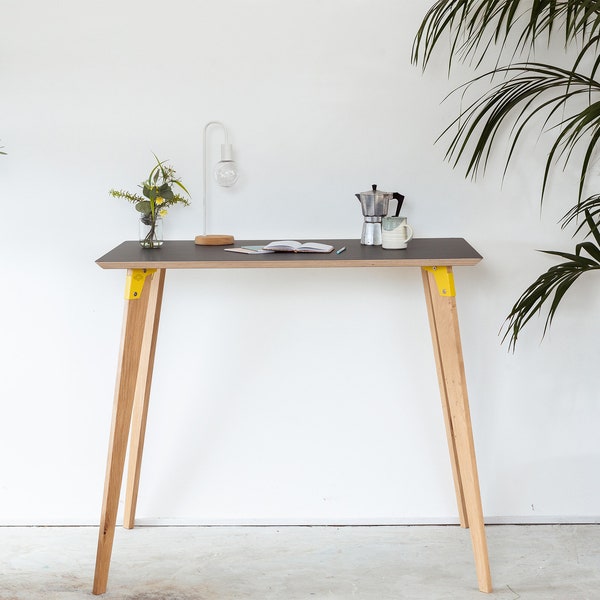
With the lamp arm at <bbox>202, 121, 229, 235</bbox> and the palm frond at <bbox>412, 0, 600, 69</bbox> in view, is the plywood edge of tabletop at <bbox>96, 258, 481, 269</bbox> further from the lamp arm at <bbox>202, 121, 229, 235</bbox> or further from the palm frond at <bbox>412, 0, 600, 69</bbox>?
the palm frond at <bbox>412, 0, 600, 69</bbox>

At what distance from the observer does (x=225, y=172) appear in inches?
102

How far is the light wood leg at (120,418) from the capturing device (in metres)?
2.27

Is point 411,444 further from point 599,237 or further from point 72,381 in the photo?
point 72,381

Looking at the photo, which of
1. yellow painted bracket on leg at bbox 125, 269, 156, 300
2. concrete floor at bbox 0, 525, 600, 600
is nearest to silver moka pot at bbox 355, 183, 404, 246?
yellow painted bracket on leg at bbox 125, 269, 156, 300

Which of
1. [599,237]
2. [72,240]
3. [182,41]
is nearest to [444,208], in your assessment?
[599,237]

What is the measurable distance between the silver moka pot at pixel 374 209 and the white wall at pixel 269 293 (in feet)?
0.54

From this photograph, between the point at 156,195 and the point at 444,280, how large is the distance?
0.93m

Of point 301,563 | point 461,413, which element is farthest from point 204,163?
point 301,563

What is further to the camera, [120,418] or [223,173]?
[223,173]

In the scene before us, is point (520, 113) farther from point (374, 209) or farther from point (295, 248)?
point (295, 248)

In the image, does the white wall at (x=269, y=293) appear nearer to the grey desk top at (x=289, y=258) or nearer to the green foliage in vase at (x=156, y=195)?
the green foliage in vase at (x=156, y=195)

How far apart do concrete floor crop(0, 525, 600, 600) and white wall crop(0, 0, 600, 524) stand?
102 mm

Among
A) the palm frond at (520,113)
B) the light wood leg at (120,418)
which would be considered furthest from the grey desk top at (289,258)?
the palm frond at (520,113)

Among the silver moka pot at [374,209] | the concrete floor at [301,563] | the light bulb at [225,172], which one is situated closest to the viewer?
the concrete floor at [301,563]
